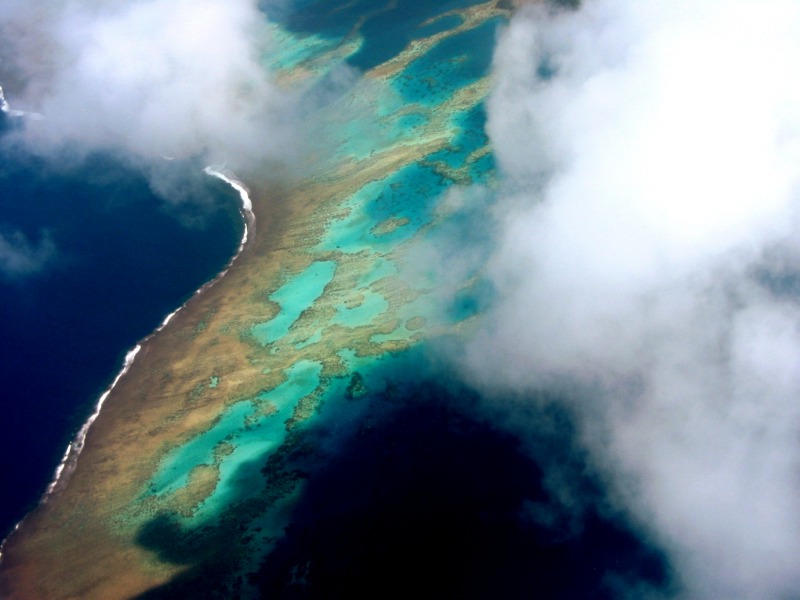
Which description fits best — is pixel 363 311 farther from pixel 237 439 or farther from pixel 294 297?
pixel 237 439

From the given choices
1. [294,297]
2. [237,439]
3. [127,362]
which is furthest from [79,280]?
[237,439]

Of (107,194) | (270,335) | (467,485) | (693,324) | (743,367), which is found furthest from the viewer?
(107,194)

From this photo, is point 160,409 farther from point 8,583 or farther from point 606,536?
point 606,536

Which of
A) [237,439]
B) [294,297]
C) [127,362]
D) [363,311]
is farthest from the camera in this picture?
[294,297]

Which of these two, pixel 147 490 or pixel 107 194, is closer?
pixel 147 490

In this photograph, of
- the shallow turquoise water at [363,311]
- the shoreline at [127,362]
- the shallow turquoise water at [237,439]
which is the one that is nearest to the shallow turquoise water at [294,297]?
the shallow turquoise water at [363,311]

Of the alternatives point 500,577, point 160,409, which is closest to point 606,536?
point 500,577

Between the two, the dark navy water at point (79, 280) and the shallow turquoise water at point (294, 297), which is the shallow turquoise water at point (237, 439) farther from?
the dark navy water at point (79, 280)
